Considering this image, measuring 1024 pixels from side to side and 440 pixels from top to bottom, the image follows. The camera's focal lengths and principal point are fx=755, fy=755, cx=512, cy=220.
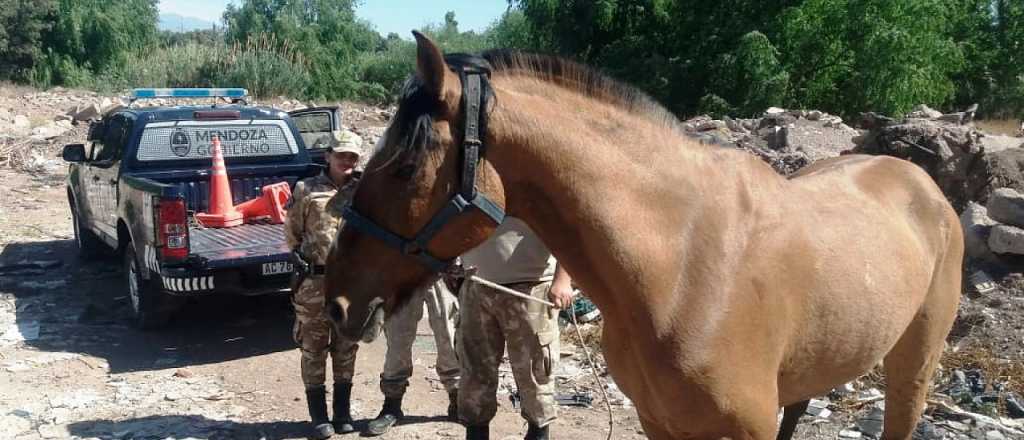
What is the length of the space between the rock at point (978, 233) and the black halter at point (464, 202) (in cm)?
612

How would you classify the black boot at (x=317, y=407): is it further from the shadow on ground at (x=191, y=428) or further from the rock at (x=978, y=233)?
the rock at (x=978, y=233)

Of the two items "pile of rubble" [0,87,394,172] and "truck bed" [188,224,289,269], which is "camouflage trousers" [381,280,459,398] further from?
"pile of rubble" [0,87,394,172]

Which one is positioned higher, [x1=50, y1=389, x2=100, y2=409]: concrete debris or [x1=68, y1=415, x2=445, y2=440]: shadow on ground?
[x1=68, y1=415, x2=445, y2=440]: shadow on ground

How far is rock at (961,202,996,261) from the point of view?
21.1 feet

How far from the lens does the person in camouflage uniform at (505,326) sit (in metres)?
3.89

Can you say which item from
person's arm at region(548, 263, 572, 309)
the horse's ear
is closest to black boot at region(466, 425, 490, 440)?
person's arm at region(548, 263, 572, 309)

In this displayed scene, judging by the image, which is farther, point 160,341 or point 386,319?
point 160,341

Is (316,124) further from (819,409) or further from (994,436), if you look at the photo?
(994,436)

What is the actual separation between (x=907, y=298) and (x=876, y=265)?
280 millimetres

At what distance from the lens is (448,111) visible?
1821mm

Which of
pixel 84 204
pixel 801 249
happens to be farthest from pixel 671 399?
pixel 84 204

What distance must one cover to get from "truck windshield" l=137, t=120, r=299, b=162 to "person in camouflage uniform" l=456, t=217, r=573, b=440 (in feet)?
15.5

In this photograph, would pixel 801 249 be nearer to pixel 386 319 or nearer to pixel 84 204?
pixel 386 319

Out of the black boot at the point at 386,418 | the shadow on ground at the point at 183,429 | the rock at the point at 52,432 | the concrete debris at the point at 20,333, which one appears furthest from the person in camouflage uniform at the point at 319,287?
the concrete debris at the point at 20,333
